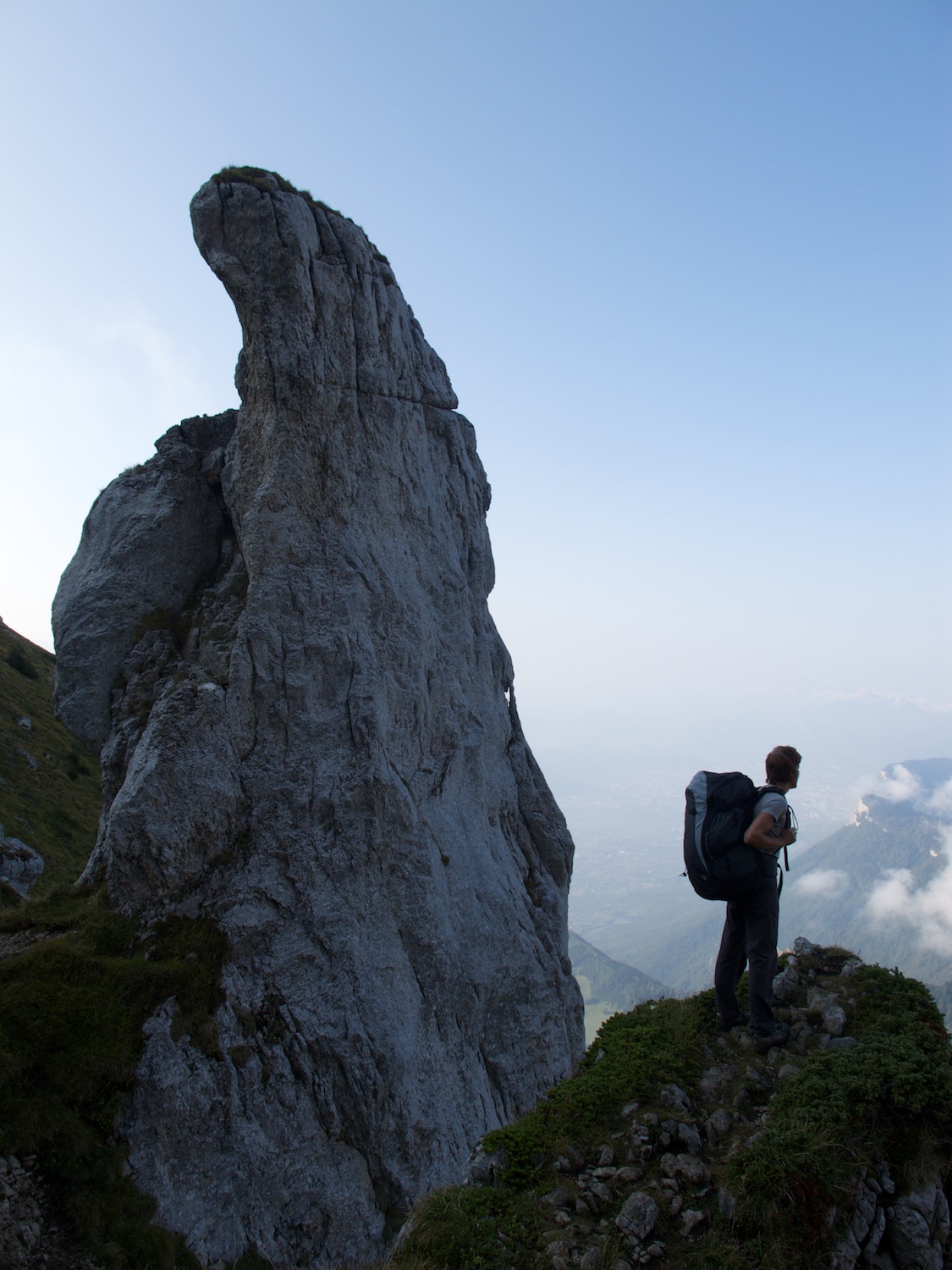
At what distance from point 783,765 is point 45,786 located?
3684 centimetres

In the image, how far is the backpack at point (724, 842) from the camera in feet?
32.0

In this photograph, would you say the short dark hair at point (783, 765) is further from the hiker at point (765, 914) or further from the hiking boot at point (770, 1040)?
the hiking boot at point (770, 1040)

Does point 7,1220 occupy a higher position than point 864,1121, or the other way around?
point 864,1121

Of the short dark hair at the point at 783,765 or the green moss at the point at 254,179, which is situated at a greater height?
the green moss at the point at 254,179

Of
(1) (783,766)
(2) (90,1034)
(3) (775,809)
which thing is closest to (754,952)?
(3) (775,809)

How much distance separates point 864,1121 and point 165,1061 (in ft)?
41.7

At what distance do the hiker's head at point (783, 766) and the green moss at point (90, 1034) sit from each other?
1273 centimetres

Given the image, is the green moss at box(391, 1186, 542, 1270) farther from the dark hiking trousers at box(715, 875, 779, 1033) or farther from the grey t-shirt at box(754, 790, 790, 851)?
the grey t-shirt at box(754, 790, 790, 851)

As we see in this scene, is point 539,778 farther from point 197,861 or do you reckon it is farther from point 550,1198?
point 550,1198

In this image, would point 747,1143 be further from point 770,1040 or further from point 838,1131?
point 770,1040

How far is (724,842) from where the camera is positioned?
971 cm

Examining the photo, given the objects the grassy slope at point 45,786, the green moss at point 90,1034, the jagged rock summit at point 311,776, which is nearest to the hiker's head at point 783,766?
the jagged rock summit at point 311,776

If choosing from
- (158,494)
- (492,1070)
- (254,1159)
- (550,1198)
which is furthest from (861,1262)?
(158,494)

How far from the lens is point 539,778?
26.5 meters
